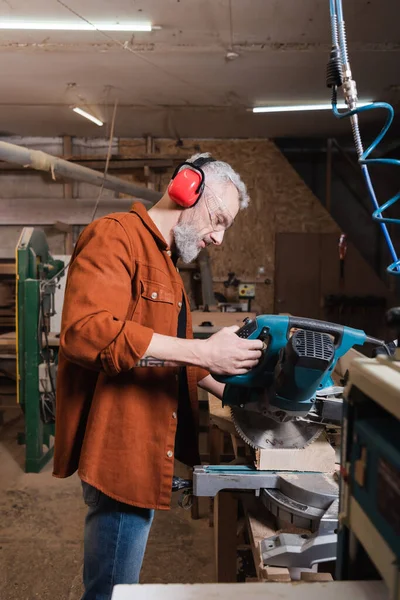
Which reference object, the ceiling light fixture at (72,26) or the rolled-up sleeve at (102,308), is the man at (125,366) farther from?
the ceiling light fixture at (72,26)

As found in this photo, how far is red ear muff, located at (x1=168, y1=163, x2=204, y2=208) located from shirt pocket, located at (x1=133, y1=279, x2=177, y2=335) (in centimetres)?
25

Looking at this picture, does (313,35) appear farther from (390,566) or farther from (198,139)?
(390,566)

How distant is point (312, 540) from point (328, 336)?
0.43 metres

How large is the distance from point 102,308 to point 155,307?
0.20m

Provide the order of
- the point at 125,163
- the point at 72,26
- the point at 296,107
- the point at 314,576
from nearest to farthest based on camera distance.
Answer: the point at 314,576, the point at 72,26, the point at 296,107, the point at 125,163

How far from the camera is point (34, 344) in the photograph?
9.68 feet

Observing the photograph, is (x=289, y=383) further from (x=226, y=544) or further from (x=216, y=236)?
(x=226, y=544)

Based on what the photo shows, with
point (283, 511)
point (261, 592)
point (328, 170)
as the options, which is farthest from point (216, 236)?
point (328, 170)

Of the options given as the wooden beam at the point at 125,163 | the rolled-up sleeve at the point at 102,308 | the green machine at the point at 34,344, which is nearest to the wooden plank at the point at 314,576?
the rolled-up sleeve at the point at 102,308

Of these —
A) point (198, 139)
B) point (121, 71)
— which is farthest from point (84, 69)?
point (198, 139)

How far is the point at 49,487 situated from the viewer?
9.42ft

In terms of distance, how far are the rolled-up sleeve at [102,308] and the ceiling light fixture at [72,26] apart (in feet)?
6.93

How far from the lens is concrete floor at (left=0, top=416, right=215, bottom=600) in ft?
6.75

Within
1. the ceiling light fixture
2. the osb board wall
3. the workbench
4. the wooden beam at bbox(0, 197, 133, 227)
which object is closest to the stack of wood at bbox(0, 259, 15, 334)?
the wooden beam at bbox(0, 197, 133, 227)
